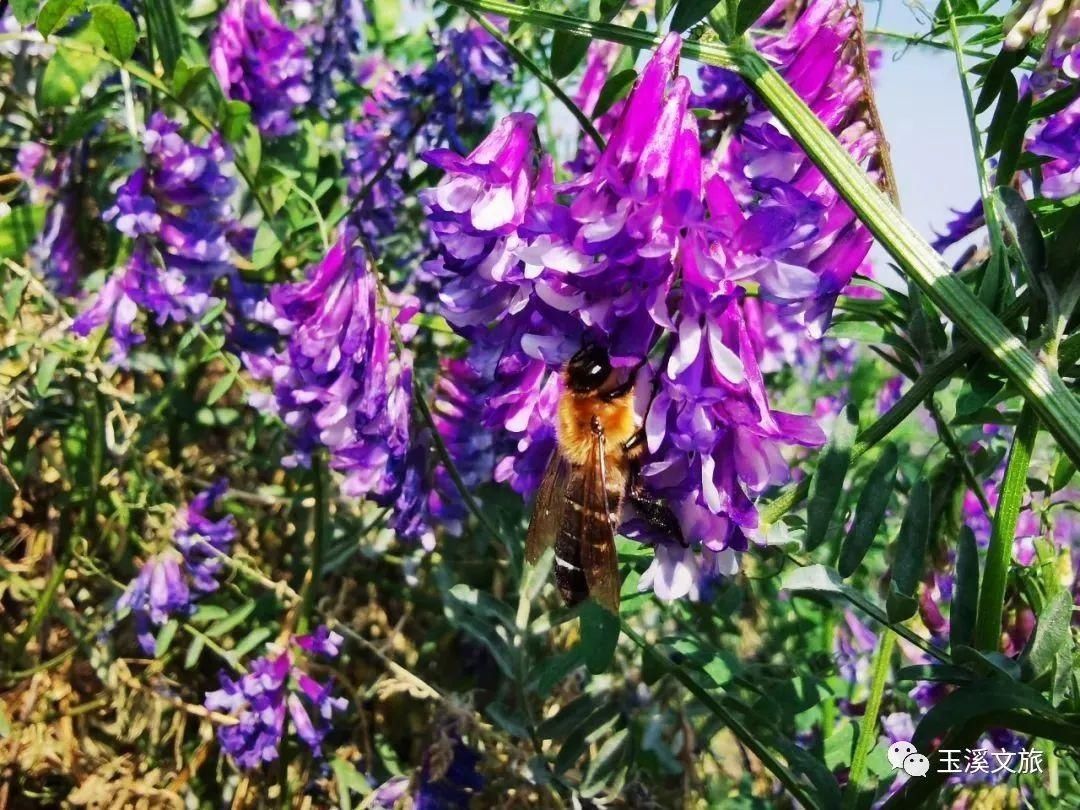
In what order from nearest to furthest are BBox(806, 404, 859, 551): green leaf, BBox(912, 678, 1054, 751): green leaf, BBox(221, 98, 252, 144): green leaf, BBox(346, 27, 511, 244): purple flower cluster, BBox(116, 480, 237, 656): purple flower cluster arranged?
1. BBox(912, 678, 1054, 751): green leaf
2. BBox(806, 404, 859, 551): green leaf
3. BBox(221, 98, 252, 144): green leaf
4. BBox(116, 480, 237, 656): purple flower cluster
5. BBox(346, 27, 511, 244): purple flower cluster

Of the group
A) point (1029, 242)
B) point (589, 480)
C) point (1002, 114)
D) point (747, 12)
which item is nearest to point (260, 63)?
point (589, 480)

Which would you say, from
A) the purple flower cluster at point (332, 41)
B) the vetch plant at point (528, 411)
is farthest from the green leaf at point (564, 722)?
the purple flower cluster at point (332, 41)

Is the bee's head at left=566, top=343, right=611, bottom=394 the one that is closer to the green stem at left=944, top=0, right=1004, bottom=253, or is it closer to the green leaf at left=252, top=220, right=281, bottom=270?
the green stem at left=944, top=0, right=1004, bottom=253

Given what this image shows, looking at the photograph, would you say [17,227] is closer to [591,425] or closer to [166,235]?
[166,235]

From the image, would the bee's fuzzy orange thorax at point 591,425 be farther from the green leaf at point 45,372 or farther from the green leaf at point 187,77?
the green leaf at point 45,372

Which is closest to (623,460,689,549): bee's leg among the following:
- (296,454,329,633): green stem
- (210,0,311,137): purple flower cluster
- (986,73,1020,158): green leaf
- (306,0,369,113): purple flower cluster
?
(986,73,1020,158): green leaf
